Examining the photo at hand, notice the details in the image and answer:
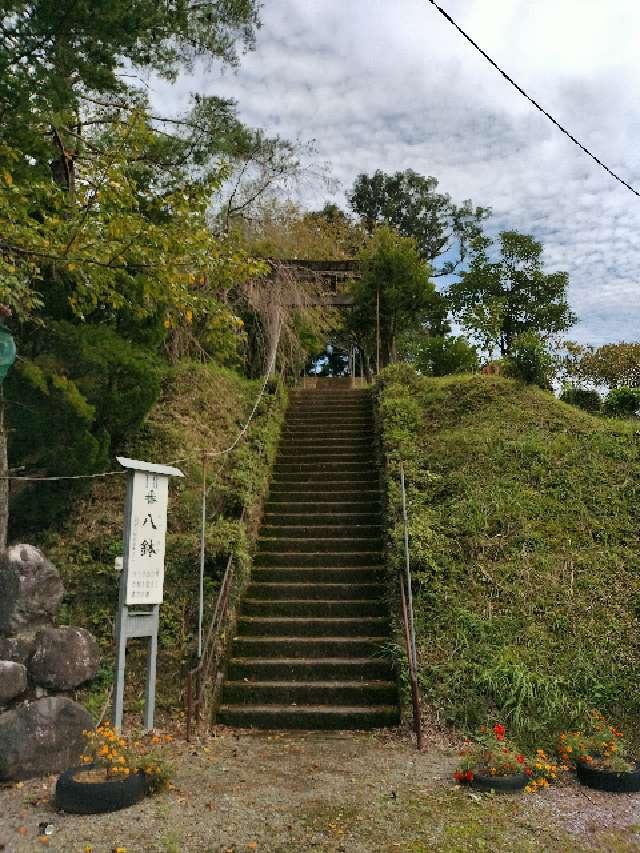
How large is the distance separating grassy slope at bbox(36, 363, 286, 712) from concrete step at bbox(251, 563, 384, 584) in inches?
15.6

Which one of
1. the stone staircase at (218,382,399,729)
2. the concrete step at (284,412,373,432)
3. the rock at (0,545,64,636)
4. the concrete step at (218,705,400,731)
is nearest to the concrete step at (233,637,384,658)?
the stone staircase at (218,382,399,729)

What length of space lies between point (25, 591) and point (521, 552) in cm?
543

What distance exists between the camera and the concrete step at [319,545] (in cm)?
911

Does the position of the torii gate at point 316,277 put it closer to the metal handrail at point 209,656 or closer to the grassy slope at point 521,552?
the grassy slope at point 521,552

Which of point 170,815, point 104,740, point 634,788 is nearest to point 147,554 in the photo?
point 104,740

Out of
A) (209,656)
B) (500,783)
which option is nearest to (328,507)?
(209,656)

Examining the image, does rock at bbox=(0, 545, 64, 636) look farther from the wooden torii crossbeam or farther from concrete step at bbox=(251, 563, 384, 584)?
the wooden torii crossbeam

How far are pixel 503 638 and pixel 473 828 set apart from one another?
3114 mm

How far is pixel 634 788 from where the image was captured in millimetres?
4891

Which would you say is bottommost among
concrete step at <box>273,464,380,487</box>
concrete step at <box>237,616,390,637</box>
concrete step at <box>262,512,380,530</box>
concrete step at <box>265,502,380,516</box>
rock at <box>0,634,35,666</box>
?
concrete step at <box>237,616,390,637</box>

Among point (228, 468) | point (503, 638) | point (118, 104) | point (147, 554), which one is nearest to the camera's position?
point (147, 554)

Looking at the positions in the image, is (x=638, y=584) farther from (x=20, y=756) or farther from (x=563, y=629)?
(x=20, y=756)

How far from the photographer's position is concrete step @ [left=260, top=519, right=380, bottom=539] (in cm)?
945

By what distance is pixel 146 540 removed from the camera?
20.2 ft
